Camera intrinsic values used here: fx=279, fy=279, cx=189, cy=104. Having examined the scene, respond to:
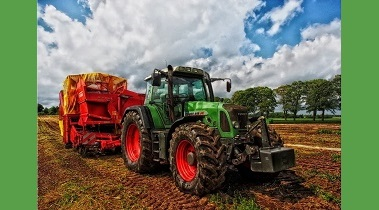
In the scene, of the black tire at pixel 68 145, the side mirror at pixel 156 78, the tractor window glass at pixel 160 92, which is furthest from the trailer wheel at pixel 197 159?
the black tire at pixel 68 145

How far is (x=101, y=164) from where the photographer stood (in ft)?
25.5

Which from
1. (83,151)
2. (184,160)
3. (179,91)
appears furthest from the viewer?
(83,151)

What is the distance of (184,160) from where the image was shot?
545 cm

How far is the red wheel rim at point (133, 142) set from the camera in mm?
7449

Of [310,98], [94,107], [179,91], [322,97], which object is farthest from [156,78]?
[310,98]

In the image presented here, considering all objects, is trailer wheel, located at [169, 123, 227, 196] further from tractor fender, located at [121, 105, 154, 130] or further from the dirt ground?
tractor fender, located at [121, 105, 154, 130]

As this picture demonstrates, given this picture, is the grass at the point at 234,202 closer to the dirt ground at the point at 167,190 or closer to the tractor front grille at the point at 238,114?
the dirt ground at the point at 167,190

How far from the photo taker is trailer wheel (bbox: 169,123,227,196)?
180 inches

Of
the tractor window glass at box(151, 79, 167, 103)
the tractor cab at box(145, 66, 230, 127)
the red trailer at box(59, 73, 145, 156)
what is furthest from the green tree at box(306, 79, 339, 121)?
the red trailer at box(59, 73, 145, 156)

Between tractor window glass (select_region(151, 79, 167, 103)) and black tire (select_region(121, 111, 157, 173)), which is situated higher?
tractor window glass (select_region(151, 79, 167, 103))

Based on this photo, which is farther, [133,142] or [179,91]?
[133,142]

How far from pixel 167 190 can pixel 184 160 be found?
65cm

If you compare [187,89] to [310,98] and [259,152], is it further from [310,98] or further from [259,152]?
[310,98]

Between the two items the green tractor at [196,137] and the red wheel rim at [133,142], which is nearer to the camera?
the green tractor at [196,137]
